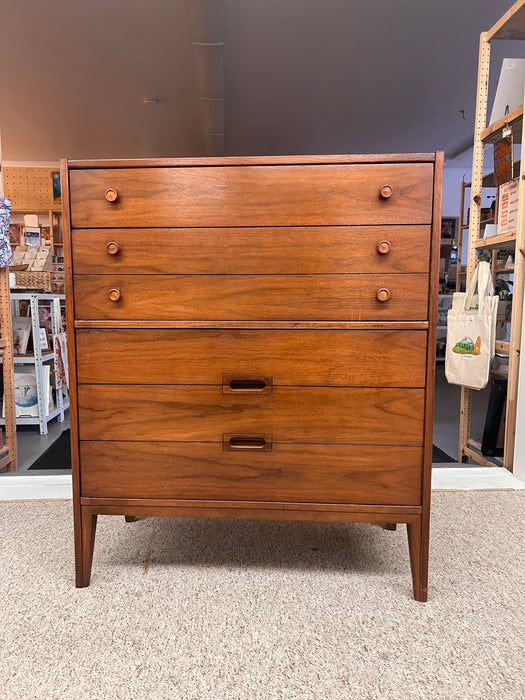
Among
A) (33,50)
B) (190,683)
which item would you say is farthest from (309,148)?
(190,683)

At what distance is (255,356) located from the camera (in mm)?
1002

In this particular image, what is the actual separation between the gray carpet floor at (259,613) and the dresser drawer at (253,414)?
0.37 m

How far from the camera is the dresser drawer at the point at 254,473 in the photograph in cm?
99

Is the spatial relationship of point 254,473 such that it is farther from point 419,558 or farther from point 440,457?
point 440,457

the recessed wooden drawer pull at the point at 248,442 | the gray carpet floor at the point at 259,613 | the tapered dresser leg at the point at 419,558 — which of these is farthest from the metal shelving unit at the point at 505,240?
the recessed wooden drawer pull at the point at 248,442

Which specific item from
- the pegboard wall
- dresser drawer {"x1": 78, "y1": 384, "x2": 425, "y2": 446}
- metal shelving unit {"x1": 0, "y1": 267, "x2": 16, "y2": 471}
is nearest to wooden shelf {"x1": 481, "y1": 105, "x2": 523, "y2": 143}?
dresser drawer {"x1": 78, "y1": 384, "x2": 425, "y2": 446}

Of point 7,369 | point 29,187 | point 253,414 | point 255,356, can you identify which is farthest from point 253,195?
point 29,187

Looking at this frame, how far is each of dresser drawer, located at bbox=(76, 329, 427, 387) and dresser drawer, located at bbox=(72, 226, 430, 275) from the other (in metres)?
0.14

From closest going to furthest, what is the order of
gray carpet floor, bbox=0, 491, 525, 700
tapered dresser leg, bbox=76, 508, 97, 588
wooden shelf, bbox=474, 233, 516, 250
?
1. gray carpet floor, bbox=0, 491, 525, 700
2. tapered dresser leg, bbox=76, 508, 97, 588
3. wooden shelf, bbox=474, 233, 516, 250

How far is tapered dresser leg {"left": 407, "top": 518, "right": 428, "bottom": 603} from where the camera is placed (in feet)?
3.25

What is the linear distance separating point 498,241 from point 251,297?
1512mm

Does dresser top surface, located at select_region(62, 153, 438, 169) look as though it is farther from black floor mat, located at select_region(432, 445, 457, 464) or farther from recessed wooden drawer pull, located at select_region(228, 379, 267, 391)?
black floor mat, located at select_region(432, 445, 457, 464)

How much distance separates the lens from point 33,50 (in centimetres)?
411

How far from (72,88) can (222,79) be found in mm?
1790
